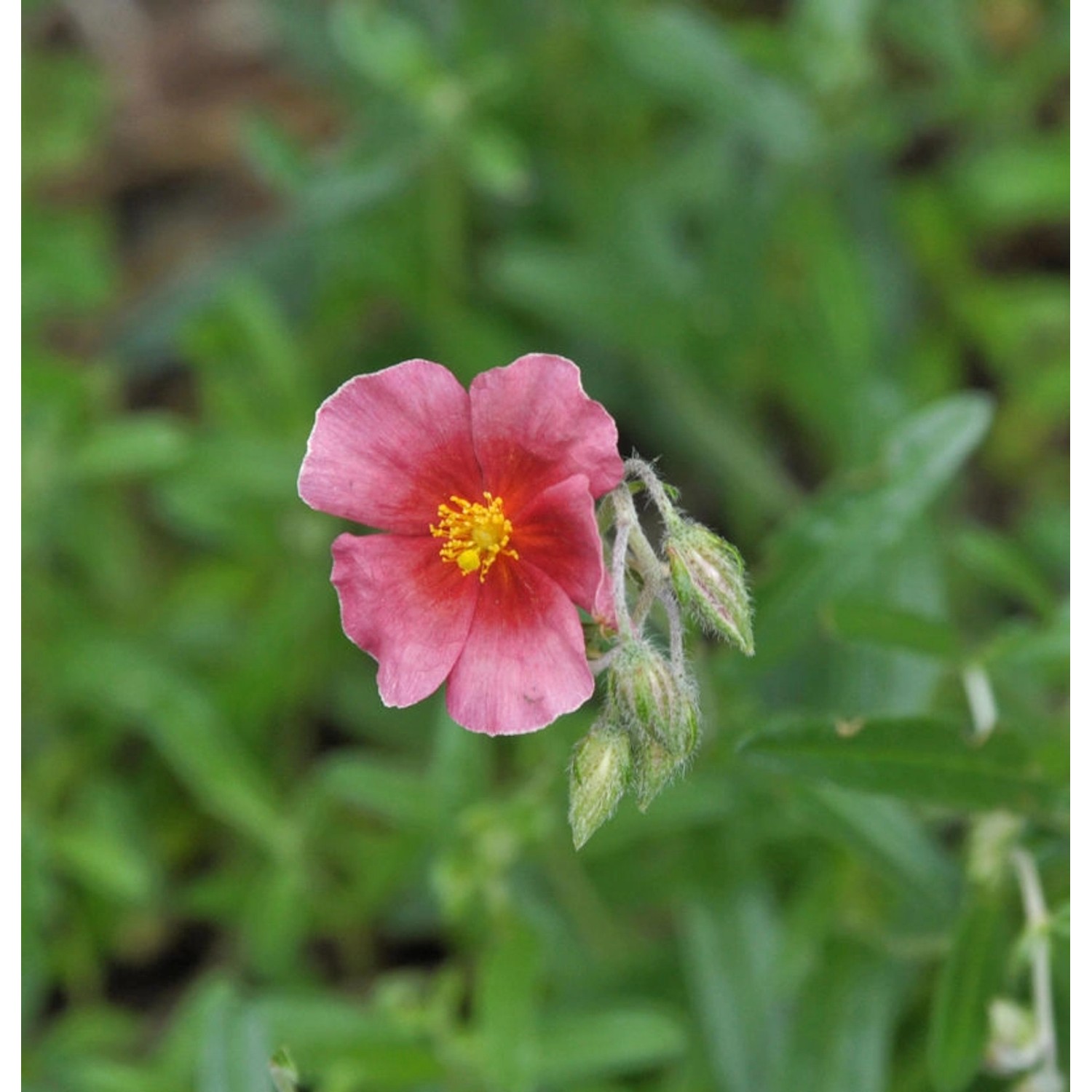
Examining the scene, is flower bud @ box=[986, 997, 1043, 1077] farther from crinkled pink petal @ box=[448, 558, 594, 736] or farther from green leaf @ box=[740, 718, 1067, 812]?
crinkled pink petal @ box=[448, 558, 594, 736]

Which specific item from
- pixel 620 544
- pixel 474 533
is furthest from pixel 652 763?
pixel 474 533

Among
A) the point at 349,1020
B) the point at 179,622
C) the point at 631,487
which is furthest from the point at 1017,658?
the point at 179,622

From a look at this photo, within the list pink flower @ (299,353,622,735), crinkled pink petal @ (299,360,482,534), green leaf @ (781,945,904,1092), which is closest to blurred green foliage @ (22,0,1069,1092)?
green leaf @ (781,945,904,1092)

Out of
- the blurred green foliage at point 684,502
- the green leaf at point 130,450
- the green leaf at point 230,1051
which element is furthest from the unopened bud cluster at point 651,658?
the green leaf at point 130,450

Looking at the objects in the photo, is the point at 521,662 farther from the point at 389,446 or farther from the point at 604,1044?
the point at 604,1044

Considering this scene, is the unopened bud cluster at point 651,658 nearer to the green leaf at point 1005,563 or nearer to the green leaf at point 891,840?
the green leaf at point 891,840
